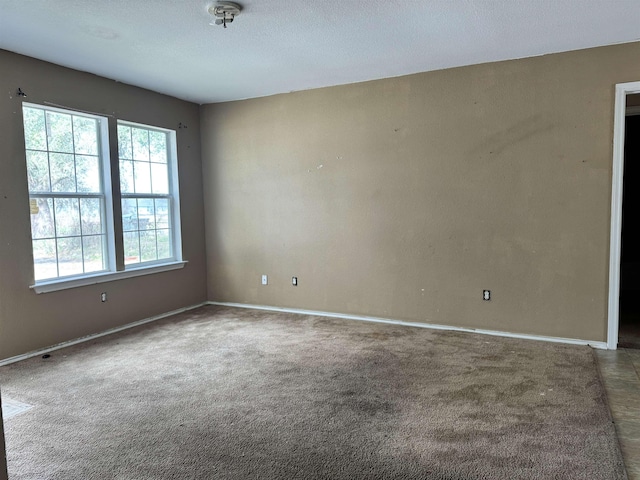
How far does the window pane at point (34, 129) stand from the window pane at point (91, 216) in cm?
62

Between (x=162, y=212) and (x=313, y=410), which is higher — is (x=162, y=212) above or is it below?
above

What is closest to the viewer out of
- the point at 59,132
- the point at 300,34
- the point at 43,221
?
the point at 300,34

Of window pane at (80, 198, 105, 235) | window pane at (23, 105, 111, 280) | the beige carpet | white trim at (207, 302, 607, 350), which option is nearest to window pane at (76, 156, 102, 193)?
window pane at (23, 105, 111, 280)

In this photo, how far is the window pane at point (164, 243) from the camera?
5.21 metres

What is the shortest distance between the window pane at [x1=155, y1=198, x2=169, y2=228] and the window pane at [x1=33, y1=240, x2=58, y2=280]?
1.29 m

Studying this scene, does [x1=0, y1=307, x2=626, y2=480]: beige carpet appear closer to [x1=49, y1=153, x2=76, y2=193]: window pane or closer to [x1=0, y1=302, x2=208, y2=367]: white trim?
[x1=0, y1=302, x2=208, y2=367]: white trim

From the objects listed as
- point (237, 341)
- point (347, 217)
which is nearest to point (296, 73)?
point (347, 217)

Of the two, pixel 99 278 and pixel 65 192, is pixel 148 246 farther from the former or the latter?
pixel 65 192

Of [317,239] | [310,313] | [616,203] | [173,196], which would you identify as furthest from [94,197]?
[616,203]

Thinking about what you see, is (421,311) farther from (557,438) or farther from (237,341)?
(557,438)

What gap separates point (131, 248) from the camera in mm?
4832

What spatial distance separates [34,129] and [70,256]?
1176 millimetres

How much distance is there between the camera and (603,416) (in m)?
2.56

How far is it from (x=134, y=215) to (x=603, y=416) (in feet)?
14.8
